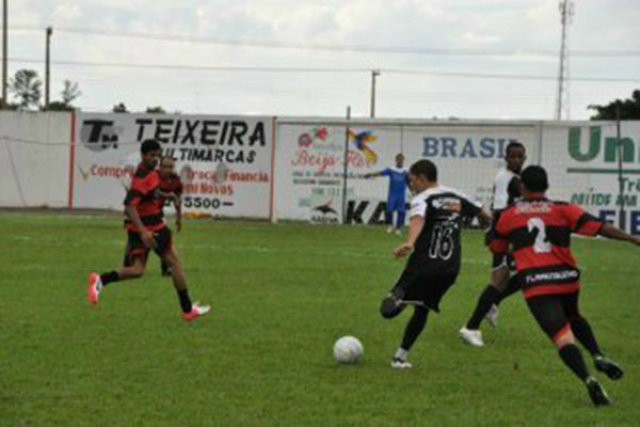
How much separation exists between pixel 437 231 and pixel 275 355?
5.80 feet

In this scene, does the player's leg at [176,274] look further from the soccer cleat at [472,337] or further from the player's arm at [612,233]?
the player's arm at [612,233]

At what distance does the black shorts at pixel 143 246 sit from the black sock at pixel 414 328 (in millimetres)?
3480

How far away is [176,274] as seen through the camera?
11633 mm

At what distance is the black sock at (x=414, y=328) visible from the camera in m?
9.20

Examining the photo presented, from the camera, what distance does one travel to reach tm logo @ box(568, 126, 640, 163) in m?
29.7

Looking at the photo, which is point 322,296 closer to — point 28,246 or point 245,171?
point 28,246

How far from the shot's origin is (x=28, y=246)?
2145 cm

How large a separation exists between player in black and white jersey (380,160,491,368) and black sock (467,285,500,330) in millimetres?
1374

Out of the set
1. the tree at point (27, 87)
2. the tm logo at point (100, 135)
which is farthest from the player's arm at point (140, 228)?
the tree at point (27, 87)

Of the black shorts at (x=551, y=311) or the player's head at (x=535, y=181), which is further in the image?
the player's head at (x=535, y=181)

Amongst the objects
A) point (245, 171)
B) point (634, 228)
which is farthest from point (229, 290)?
point (245, 171)

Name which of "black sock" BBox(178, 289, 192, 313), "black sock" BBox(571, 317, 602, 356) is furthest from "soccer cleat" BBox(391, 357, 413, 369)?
"black sock" BBox(178, 289, 192, 313)

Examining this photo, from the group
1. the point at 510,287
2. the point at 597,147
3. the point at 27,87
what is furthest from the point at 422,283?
the point at 27,87

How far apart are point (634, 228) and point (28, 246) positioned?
622 inches
